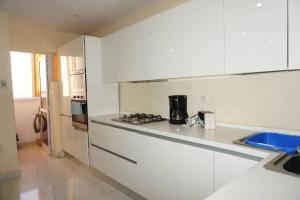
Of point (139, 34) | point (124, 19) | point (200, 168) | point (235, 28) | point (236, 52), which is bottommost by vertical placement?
point (200, 168)

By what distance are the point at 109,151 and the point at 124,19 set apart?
203 cm

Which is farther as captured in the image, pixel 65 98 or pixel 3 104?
pixel 65 98

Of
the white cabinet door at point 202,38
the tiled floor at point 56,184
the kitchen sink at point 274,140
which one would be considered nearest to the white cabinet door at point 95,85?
the tiled floor at point 56,184

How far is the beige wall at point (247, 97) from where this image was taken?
5.19 ft

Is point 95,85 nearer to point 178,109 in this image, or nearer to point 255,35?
point 178,109

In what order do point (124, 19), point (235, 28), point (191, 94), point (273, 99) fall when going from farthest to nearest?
point (124, 19), point (191, 94), point (273, 99), point (235, 28)

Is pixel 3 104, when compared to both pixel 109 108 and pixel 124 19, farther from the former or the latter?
pixel 124 19

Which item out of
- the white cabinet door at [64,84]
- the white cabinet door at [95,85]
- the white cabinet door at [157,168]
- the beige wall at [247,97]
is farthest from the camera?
the white cabinet door at [64,84]

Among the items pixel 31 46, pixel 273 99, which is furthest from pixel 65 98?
pixel 273 99

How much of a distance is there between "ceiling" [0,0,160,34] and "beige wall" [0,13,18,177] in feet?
1.05

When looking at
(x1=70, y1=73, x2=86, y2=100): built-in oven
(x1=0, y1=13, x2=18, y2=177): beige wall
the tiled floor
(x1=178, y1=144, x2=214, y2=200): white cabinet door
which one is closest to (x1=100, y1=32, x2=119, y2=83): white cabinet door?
(x1=70, y1=73, x2=86, y2=100): built-in oven

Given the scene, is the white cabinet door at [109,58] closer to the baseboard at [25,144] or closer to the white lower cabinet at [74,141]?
the white lower cabinet at [74,141]

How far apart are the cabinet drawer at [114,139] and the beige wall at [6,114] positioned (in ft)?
3.89

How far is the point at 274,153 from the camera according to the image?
120 centimetres
